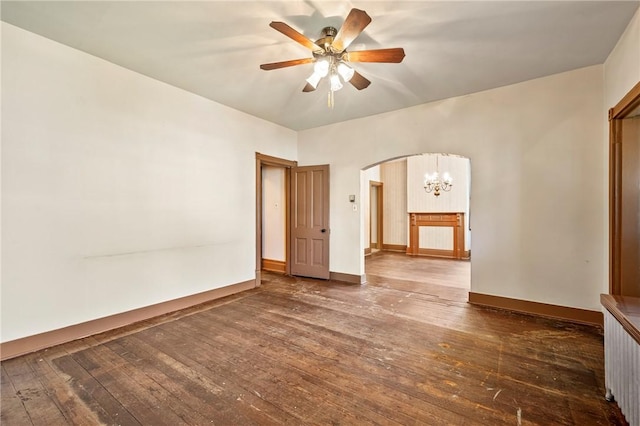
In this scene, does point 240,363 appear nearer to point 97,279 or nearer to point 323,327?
point 323,327

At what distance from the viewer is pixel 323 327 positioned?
10.4 feet

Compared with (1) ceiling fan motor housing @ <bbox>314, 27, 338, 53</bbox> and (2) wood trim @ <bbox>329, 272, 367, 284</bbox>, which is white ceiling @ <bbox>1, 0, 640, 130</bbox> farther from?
(2) wood trim @ <bbox>329, 272, 367, 284</bbox>

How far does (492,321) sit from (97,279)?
464 cm

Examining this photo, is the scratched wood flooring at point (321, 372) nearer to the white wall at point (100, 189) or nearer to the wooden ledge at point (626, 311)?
the white wall at point (100, 189)

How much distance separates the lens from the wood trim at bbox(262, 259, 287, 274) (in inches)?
234

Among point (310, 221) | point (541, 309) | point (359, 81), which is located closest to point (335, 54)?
point (359, 81)

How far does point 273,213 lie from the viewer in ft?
20.2

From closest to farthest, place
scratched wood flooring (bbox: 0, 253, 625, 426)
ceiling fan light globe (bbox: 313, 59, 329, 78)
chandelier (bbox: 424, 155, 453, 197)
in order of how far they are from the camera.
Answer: scratched wood flooring (bbox: 0, 253, 625, 426)
ceiling fan light globe (bbox: 313, 59, 329, 78)
chandelier (bbox: 424, 155, 453, 197)

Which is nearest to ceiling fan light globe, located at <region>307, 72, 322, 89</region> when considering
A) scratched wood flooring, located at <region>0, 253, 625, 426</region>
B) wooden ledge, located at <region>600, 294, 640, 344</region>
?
scratched wood flooring, located at <region>0, 253, 625, 426</region>

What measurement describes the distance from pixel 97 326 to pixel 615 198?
18.8 ft

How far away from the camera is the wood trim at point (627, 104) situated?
229 cm

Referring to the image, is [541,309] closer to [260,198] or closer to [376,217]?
[260,198]

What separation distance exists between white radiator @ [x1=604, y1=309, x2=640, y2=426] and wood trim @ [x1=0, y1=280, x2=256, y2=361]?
434 centimetres

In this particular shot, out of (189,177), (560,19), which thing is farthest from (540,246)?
(189,177)
